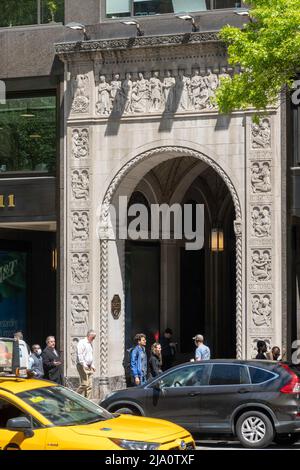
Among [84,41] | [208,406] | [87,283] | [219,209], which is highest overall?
[84,41]

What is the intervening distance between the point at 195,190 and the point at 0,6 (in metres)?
7.88

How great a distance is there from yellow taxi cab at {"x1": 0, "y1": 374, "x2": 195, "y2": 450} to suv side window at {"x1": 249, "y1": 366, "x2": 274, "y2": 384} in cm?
521

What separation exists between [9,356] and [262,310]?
905 centimetres

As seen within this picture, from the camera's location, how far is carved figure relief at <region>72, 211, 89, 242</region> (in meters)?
27.7

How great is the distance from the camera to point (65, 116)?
28062 millimetres

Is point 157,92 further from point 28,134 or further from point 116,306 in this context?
point 116,306

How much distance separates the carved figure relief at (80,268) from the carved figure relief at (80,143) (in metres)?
2.49

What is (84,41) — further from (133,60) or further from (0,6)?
(0,6)

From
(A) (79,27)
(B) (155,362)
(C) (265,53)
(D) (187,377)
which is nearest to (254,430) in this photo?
(D) (187,377)

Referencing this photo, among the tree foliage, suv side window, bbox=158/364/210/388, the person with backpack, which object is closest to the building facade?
the person with backpack

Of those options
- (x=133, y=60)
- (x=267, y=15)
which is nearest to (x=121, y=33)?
(x=133, y=60)

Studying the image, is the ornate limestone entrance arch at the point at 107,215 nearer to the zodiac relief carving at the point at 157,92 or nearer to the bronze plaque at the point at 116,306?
the bronze plaque at the point at 116,306

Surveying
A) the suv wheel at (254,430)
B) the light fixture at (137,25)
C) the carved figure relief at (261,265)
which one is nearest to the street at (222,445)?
the suv wheel at (254,430)

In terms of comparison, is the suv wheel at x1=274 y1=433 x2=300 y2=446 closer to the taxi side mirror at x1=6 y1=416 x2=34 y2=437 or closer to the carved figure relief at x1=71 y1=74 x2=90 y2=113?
the taxi side mirror at x1=6 y1=416 x2=34 y2=437
